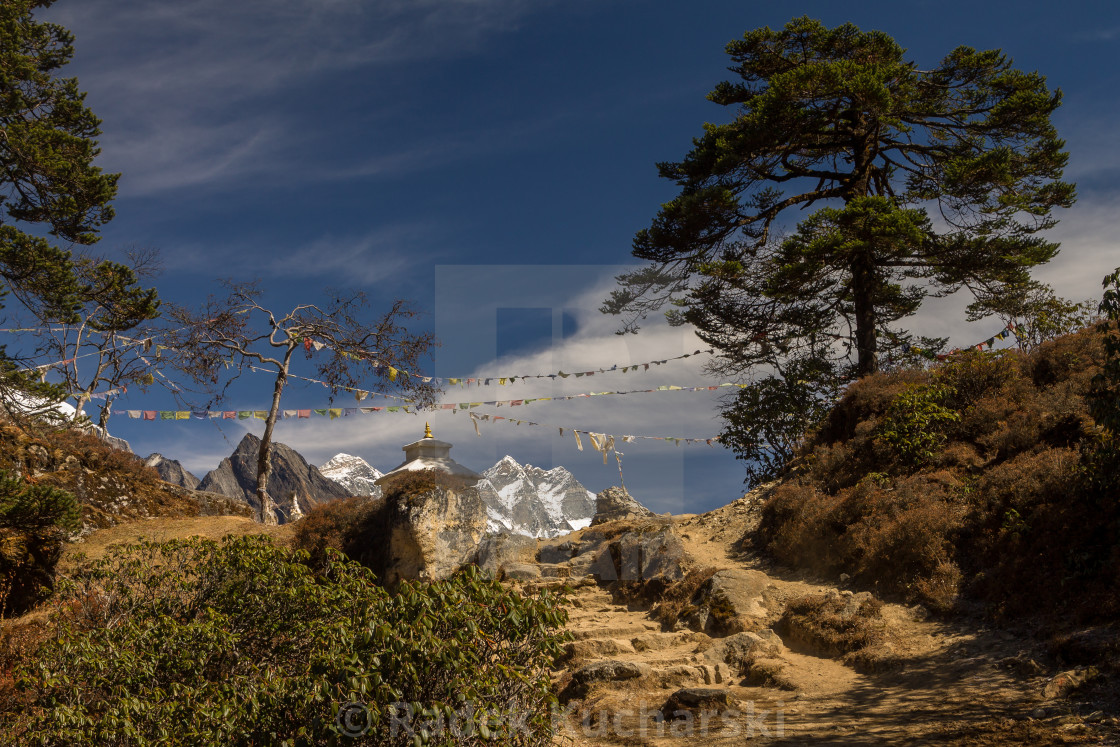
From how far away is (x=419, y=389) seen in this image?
2242 centimetres

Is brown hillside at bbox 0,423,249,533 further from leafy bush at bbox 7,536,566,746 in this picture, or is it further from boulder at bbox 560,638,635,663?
boulder at bbox 560,638,635,663

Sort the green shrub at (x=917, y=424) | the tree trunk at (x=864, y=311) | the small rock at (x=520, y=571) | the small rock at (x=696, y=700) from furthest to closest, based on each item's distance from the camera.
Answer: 1. the tree trunk at (x=864, y=311)
2. the small rock at (x=520, y=571)
3. the green shrub at (x=917, y=424)
4. the small rock at (x=696, y=700)

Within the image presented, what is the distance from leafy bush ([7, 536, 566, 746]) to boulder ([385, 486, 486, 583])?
4.28 meters

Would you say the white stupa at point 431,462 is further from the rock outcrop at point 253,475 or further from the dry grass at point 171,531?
the rock outcrop at point 253,475

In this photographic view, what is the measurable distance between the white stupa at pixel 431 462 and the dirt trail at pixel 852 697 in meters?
7.10

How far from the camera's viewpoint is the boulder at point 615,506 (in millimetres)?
20078

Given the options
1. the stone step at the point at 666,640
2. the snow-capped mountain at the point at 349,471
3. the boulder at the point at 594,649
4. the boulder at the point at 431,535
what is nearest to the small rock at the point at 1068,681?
the stone step at the point at 666,640

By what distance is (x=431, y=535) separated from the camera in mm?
13078

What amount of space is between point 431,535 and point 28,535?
24.1 feet

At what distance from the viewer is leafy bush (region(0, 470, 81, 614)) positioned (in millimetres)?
11289

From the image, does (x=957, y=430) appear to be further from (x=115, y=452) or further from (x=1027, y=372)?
(x=115, y=452)

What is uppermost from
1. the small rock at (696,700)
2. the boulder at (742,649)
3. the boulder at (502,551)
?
the boulder at (502,551)

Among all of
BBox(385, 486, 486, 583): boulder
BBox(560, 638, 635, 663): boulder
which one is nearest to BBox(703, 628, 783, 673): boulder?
BBox(560, 638, 635, 663): boulder

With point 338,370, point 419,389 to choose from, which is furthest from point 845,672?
point 338,370
